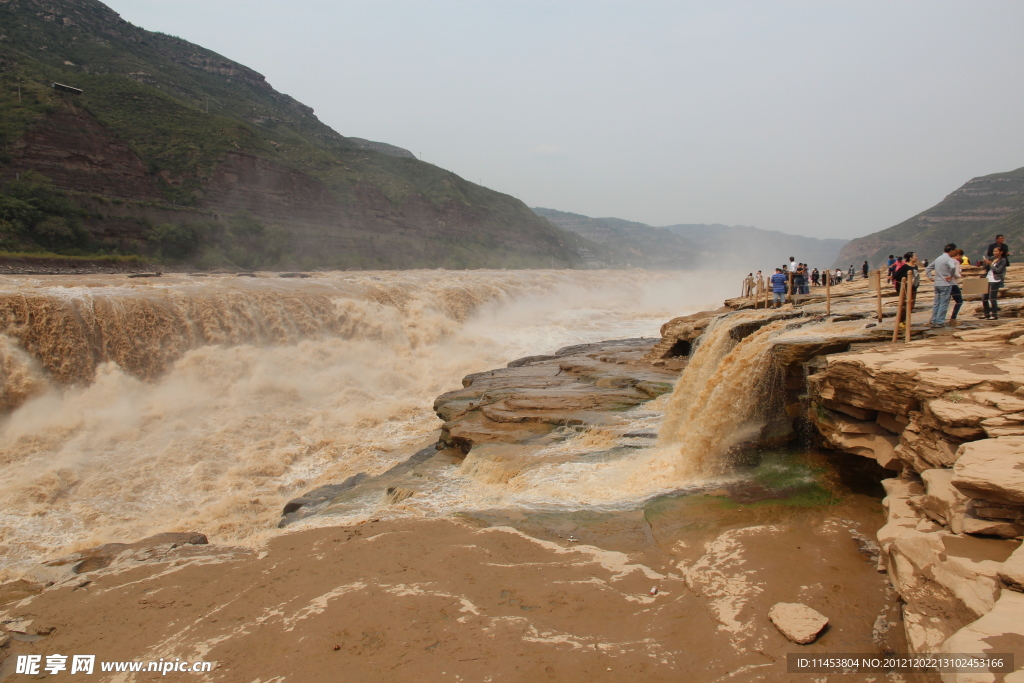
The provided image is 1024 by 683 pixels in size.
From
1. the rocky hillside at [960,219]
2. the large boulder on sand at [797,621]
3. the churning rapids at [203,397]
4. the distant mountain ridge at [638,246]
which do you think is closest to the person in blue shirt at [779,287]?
the churning rapids at [203,397]

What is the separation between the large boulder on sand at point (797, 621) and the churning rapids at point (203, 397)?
3.17 meters

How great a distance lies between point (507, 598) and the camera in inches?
170

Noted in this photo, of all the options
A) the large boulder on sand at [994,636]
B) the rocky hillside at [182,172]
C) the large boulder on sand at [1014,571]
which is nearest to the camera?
the large boulder on sand at [994,636]

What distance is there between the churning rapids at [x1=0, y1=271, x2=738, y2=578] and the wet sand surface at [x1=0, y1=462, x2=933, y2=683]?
110 cm

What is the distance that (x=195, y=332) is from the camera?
12.8 metres

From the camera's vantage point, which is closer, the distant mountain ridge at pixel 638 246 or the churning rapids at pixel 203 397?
the churning rapids at pixel 203 397

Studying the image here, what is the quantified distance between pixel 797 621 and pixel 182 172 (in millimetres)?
42234

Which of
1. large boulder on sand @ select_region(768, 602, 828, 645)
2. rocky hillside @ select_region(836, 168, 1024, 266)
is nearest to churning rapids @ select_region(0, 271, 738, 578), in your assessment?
large boulder on sand @ select_region(768, 602, 828, 645)

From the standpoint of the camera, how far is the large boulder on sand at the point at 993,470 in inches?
129

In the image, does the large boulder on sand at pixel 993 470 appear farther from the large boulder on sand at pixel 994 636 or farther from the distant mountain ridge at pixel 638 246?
the distant mountain ridge at pixel 638 246

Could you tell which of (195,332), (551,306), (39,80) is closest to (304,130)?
(39,80)

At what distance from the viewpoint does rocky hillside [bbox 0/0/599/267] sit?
27141mm

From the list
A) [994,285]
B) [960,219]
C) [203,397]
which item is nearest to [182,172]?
[203,397]

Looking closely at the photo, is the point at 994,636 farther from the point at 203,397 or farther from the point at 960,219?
the point at 960,219
